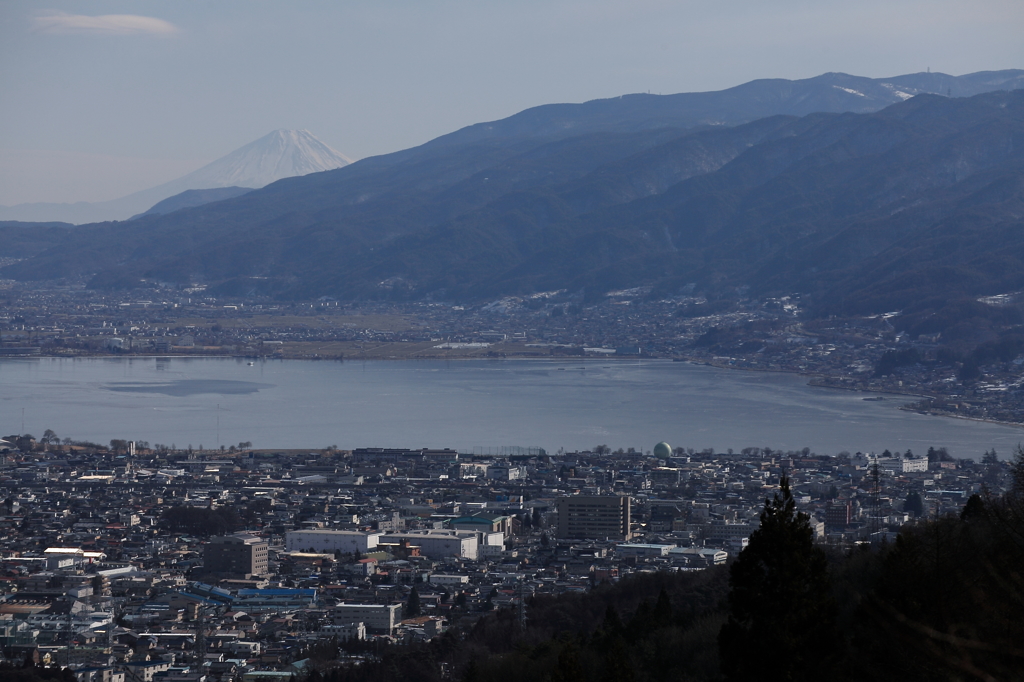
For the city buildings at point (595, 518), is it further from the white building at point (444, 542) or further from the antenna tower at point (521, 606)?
the antenna tower at point (521, 606)

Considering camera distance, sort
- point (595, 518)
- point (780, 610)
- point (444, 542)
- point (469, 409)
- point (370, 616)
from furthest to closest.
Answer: point (469, 409) → point (595, 518) → point (444, 542) → point (370, 616) → point (780, 610)

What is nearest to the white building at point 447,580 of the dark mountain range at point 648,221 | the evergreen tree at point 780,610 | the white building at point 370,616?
the white building at point 370,616

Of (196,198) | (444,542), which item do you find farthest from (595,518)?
(196,198)

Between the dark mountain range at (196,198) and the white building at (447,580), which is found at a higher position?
the dark mountain range at (196,198)

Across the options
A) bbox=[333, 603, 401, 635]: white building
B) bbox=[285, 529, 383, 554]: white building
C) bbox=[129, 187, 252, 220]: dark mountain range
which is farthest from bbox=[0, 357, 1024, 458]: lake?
bbox=[129, 187, 252, 220]: dark mountain range

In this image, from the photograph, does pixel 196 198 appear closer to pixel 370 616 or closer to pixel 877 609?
pixel 370 616
